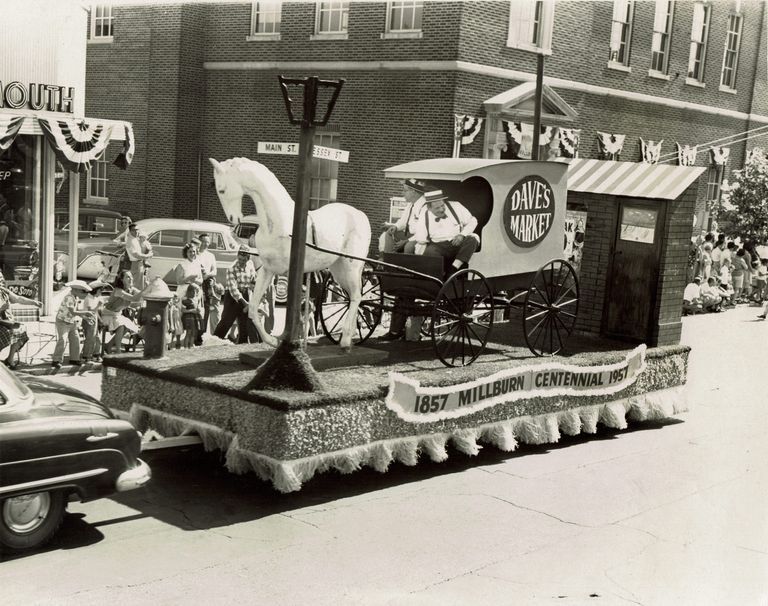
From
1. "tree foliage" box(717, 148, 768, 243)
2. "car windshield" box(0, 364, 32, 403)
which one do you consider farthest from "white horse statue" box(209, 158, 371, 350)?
"tree foliage" box(717, 148, 768, 243)

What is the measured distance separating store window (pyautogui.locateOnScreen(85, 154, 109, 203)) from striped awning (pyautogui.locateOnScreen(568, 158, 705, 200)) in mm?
17958

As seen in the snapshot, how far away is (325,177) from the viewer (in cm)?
2472

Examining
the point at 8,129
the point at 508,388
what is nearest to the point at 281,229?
the point at 508,388

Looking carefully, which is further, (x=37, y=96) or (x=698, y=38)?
(x=698, y=38)

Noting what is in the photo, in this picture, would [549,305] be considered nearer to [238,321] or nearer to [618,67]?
[238,321]

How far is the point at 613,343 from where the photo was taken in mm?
11883

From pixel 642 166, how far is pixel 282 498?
6.84 m

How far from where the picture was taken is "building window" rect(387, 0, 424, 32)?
73.7ft

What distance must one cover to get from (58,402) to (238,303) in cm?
597

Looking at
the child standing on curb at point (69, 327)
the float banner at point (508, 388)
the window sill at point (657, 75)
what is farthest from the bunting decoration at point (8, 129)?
the window sill at point (657, 75)

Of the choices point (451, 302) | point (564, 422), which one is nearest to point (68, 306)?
point (451, 302)

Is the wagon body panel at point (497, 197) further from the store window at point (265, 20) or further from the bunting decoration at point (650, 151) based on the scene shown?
the bunting decoration at point (650, 151)

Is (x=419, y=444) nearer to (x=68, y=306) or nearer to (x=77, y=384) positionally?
(x=77, y=384)

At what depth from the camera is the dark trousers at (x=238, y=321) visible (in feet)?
41.8
